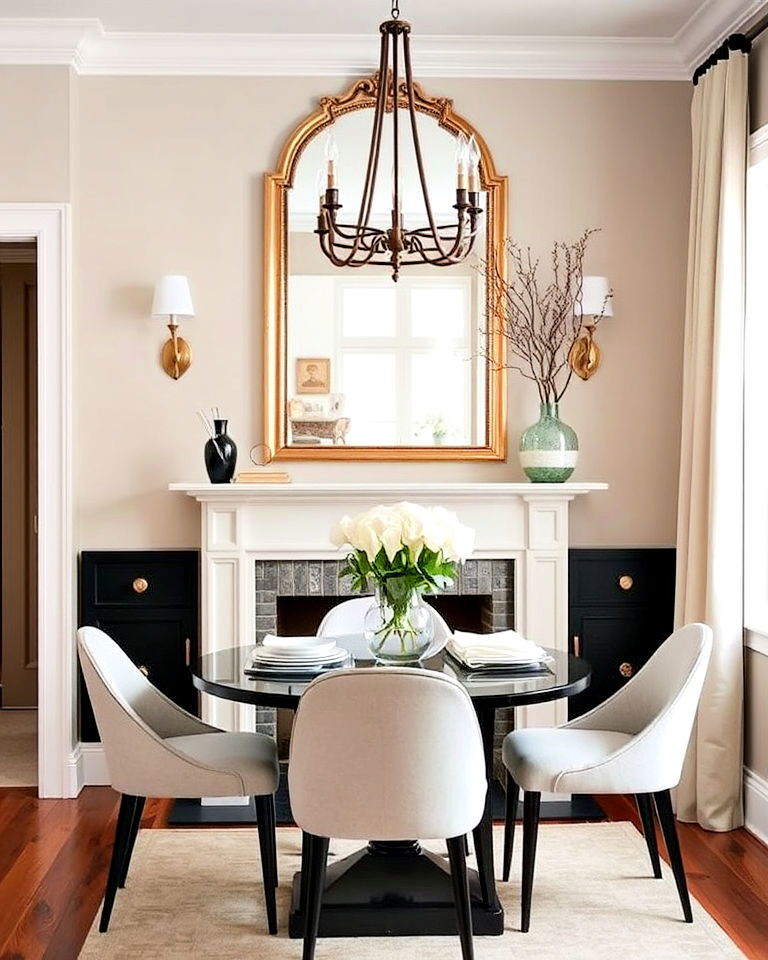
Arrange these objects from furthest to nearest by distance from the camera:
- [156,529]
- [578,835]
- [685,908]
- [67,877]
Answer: [156,529], [578,835], [67,877], [685,908]

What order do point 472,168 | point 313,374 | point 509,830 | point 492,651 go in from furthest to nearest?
point 313,374 < point 509,830 < point 492,651 < point 472,168

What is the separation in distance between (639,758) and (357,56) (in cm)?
286

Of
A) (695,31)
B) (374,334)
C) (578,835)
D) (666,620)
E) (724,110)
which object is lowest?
(578,835)

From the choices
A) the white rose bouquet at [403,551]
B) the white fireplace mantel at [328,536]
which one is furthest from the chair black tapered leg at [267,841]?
the white fireplace mantel at [328,536]

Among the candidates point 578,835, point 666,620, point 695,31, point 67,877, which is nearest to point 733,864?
point 578,835

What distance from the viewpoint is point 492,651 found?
315 centimetres

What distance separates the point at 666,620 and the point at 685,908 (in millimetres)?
1543

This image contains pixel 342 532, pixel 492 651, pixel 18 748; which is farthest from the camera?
pixel 18 748

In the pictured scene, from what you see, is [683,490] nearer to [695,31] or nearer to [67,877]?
[695,31]

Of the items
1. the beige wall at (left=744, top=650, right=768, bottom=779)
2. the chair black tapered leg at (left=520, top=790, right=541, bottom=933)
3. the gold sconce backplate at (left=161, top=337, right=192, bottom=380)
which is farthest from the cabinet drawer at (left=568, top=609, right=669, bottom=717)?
the gold sconce backplate at (left=161, top=337, right=192, bottom=380)

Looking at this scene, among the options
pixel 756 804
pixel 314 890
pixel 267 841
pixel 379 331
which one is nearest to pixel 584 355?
pixel 379 331

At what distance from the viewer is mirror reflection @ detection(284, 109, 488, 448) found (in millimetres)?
4527

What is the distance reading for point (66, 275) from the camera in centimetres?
437

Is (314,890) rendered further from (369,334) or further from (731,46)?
(731,46)
